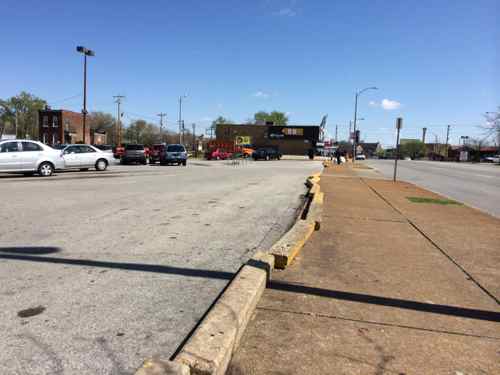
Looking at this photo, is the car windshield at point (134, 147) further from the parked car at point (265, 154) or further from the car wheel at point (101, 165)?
the parked car at point (265, 154)

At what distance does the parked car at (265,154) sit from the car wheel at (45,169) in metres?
35.0

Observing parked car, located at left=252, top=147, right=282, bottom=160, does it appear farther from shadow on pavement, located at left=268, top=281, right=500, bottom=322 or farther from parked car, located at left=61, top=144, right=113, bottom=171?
shadow on pavement, located at left=268, top=281, right=500, bottom=322

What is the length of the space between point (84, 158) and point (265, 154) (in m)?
32.9

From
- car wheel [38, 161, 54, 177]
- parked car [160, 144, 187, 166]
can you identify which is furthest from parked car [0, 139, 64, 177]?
parked car [160, 144, 187, 166]

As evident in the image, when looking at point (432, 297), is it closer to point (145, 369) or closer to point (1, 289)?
point (145, 369)

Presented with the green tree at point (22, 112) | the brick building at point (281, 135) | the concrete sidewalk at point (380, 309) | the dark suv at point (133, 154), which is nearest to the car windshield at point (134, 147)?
the dark suv at point (133, 154)

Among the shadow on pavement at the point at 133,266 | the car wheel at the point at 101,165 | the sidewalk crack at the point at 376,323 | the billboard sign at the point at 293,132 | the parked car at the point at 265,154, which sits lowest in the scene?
the shadow on pavement at the point at 133,266

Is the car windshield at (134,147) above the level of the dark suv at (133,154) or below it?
above

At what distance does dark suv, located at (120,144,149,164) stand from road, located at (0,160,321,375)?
22.6 meters

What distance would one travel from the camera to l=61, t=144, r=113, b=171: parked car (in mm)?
20844

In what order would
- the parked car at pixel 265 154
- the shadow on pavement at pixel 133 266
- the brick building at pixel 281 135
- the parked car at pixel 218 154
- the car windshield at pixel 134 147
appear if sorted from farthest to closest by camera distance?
the brick building at pixel 281 135, the parked car at pixel 265 154, the parked car at pixel 218 154, the car windshield at pixel 134 147, the shadow on pavement at pixel 133 266

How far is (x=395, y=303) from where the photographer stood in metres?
3.83

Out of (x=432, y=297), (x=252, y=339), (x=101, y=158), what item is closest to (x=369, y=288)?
(x=432, y=297)

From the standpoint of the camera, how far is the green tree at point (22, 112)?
92.1 meters
